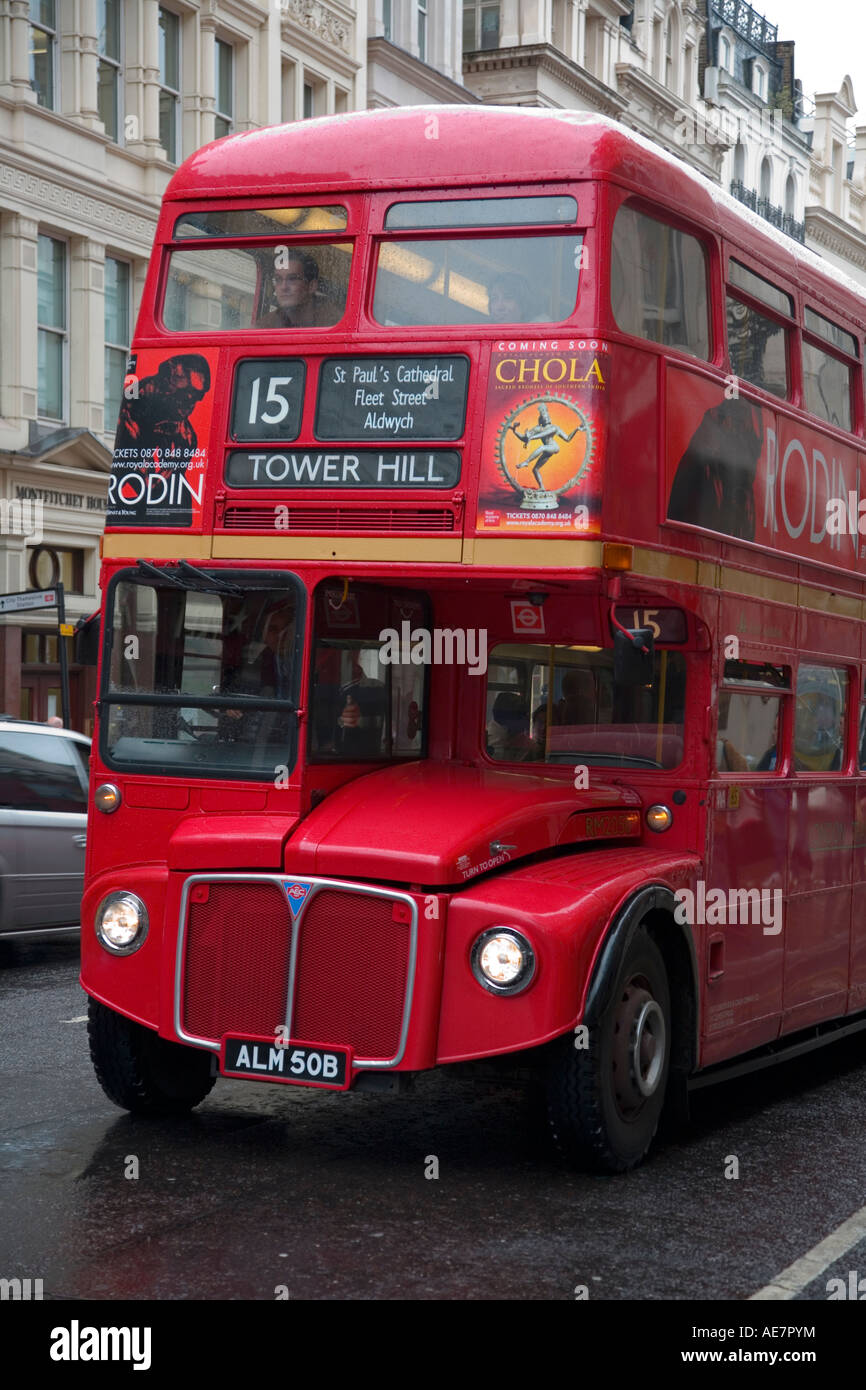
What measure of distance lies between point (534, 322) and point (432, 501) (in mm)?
775

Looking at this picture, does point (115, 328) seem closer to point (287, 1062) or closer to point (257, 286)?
point (257, 286)

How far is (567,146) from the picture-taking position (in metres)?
7.33

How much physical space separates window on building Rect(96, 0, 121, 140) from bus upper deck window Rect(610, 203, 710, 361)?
861 inches

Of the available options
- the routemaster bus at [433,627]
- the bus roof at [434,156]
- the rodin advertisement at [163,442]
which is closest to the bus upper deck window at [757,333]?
the routemaster bus at [433,627]

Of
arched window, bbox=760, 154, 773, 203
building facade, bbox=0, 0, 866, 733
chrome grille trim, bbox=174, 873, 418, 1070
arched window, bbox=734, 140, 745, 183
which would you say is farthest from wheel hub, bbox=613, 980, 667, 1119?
arched window, bbox=760, 154, 773, 203

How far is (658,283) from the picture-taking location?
762 cm

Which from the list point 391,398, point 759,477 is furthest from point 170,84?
point 391,398

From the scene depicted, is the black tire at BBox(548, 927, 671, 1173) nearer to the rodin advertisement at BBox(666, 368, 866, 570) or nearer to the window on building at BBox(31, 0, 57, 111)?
the rodin advertisement at BBox(666, 368, 866, 570)

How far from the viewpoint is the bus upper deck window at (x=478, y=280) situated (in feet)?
23.6

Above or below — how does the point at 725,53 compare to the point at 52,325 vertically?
above

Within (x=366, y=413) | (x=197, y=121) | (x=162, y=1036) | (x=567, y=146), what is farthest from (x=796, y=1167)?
(x=197, y=121)

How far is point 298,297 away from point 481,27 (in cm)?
3727

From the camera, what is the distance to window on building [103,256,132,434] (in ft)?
93.2
